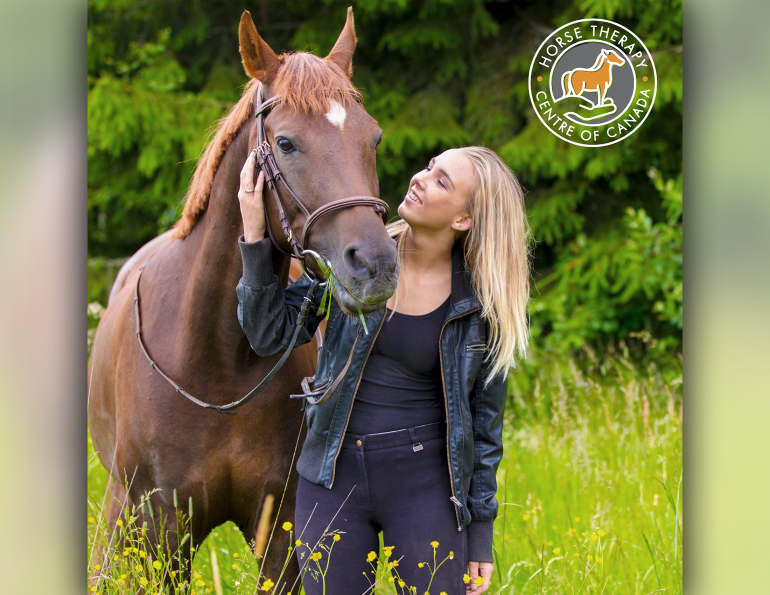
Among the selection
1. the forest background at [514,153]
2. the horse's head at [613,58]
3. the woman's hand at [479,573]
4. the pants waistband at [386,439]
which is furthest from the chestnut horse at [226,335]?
the forest background at [514,153]

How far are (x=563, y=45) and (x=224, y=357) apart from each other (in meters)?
1.78

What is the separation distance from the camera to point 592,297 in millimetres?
4457

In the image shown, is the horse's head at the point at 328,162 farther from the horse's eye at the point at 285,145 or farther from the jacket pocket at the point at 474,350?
the jacket pocket at the point at 474,350

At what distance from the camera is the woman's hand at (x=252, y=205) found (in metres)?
1.75

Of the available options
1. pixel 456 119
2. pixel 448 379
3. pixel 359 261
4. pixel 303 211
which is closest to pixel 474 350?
pixel 448 379

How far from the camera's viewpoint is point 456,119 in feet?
15.2

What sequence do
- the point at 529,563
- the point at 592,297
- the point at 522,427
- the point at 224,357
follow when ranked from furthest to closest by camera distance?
the point at 592,297 < the point at 522,427 < the point at 529,563 < the point at 224,357

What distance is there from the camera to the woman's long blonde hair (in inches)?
71.2

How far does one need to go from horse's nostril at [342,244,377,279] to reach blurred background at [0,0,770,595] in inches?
36.8
